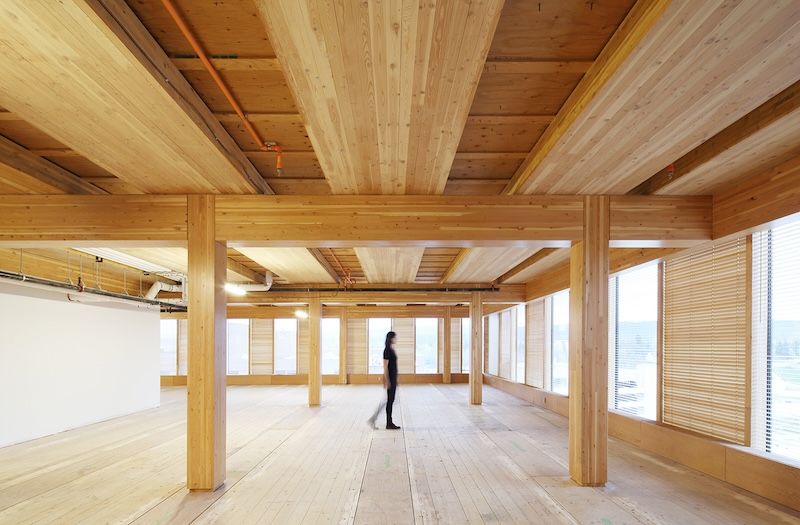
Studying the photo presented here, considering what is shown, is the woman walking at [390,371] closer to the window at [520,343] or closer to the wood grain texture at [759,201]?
the wood grain texture at [759,201]

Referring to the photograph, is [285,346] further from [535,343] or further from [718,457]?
[718,457]

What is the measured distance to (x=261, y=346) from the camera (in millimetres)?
17438

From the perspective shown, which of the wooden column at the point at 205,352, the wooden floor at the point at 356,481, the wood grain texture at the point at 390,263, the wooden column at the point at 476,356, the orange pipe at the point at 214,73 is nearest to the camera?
the orange pipe at the point at 214,73

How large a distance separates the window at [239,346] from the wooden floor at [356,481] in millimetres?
8334

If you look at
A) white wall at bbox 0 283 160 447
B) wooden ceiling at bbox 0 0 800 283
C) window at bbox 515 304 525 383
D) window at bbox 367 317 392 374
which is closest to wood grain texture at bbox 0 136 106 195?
wooden ceiling at bbox 0 0 800 283

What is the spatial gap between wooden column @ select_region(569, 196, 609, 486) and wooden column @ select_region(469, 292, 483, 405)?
21.5ft

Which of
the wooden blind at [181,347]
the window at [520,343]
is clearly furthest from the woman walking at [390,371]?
the wooden blind at [181,347]

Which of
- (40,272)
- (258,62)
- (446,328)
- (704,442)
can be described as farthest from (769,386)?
(446,328)

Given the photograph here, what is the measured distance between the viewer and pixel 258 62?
2963mm

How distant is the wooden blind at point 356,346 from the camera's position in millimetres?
17484

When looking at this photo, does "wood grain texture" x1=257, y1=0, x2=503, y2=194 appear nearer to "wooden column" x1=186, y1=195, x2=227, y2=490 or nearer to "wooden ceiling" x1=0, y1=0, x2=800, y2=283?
"wooden ceiling" x1=0, y1=0, x2=800, y2=283

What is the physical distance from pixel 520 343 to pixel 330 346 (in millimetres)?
7057

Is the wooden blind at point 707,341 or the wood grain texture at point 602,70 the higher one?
the wood grain texture at point 602,70

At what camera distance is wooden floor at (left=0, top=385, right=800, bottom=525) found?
431 centimetres
